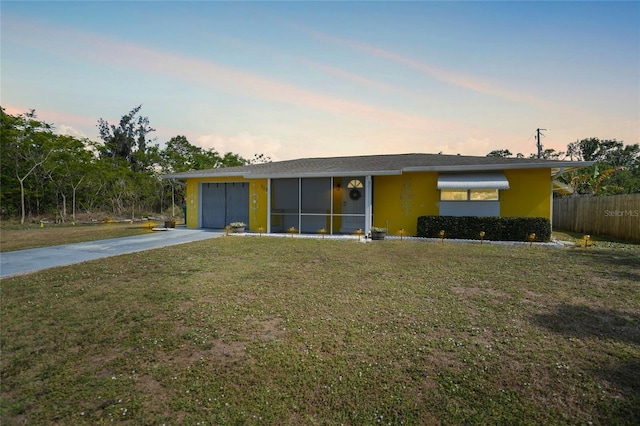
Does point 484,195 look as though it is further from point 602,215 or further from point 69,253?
point 69,253

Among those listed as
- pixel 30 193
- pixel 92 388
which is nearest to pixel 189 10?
pixel 92 388

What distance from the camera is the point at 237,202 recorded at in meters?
16.9

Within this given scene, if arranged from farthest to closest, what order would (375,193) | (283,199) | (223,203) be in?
(223,203), (283,199), (375,193)

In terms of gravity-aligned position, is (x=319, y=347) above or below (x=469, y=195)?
below

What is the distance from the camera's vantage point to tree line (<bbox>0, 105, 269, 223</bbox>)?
20547 mm

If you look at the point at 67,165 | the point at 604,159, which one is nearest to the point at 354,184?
the point at 67,165

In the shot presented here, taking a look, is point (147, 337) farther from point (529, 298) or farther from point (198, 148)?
point (198, 148)

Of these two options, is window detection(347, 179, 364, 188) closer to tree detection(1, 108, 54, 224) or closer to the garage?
the garage

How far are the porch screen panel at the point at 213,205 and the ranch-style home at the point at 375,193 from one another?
6 centimetres

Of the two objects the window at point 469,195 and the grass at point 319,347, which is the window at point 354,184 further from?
the grass at point 319,347

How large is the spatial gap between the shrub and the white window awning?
4.33 feet

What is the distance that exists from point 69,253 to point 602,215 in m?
22.2

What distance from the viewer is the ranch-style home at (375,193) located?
12758 mm

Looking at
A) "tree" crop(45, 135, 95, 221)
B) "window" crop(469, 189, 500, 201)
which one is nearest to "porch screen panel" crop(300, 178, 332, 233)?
"window" crop(469, 189, 500, 201)
